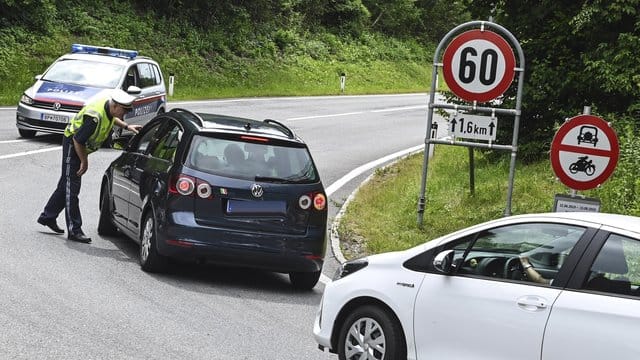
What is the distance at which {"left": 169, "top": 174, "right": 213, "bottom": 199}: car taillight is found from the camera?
34.3 feet

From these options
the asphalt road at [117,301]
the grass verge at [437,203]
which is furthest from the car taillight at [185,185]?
the grass verge at [437,203]

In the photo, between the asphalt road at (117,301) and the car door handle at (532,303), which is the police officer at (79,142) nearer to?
the asphalt road at (117,301)

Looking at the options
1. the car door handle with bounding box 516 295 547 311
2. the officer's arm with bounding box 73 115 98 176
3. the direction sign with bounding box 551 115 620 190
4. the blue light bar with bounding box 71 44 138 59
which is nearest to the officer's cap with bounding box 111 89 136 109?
the officer's arm with bounding box 73 115 98 176

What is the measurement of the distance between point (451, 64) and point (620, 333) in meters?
7.35

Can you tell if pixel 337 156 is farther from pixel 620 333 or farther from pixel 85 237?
pixel 620 333

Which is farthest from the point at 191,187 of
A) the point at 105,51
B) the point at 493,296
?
the point at 105,51

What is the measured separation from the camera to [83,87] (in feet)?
70.5

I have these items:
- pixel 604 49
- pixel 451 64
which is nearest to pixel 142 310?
pixel 451 64

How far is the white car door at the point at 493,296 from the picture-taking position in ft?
21.7

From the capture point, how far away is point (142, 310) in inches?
360

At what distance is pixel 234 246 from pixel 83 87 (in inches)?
470

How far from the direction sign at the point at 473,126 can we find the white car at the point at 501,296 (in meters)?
5.69

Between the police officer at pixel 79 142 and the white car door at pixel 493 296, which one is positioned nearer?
the white car door at pixel 493 296

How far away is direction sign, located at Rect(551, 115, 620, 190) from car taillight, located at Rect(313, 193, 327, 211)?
7.60 feet
